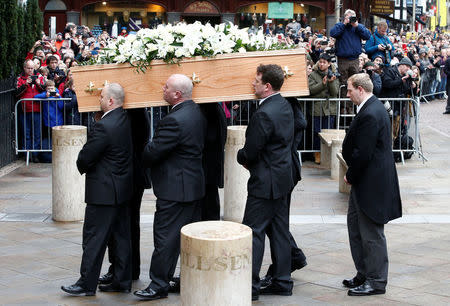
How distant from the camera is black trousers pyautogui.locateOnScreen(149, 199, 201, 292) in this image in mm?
7062

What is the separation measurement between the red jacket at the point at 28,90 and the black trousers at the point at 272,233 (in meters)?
8.54

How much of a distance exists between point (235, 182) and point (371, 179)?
3436 millimetres

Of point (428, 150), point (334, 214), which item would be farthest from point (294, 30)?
point (334, 214)

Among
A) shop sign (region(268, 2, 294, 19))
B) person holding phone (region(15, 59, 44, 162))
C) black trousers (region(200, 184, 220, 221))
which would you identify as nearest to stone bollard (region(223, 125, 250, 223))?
black trousers (region(200, 184, 220, 221))

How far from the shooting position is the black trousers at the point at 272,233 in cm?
712

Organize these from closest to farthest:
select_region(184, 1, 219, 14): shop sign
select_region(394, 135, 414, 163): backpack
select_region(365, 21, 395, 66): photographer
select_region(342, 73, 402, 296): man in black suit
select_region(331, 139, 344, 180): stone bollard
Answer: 1. select_region(342, 73, 402, 296): man in black suit
2. select_region(331, 139, 344, 180): stone bollard
3. select_region(394, 135, 414, 163): backpack
4. select_region(365, 21, 395, 66): photographer
5. select_region(184, 1, 219, 14): shop sign

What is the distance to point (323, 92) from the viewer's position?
15.1 meters

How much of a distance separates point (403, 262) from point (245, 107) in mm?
7657

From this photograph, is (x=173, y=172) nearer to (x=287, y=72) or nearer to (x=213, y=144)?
(x=213, y=144)

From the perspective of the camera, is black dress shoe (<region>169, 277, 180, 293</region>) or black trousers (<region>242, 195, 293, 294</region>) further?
black dress shoe (<region>169, 277, 180, 293</region>)

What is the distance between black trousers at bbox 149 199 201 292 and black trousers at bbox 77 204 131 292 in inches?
15.6

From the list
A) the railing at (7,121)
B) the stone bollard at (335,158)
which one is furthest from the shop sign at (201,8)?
the stone bollard at (335,158)

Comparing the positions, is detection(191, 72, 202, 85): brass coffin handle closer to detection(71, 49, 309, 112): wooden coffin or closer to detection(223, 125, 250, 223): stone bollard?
detection(71, 49, 309, 112): wooden coffin

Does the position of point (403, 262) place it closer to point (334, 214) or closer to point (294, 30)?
point (334, 214)
